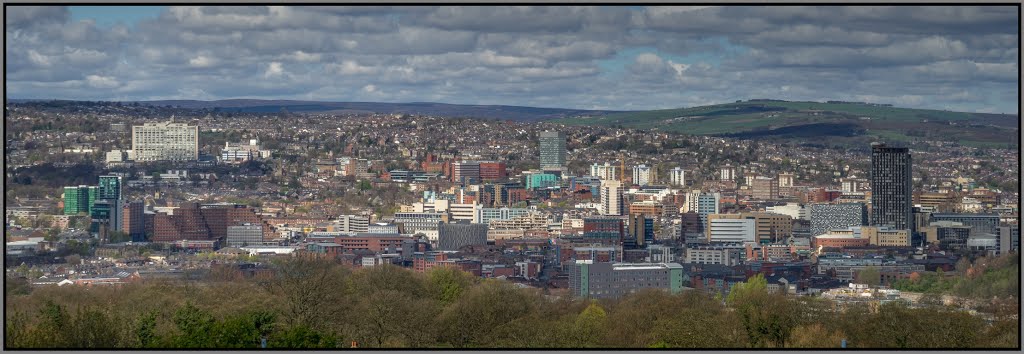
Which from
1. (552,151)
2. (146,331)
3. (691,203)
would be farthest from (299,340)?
(552,151)

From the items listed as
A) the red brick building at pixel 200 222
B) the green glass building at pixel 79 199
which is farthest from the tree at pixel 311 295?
the green glass building at pixel 79 199

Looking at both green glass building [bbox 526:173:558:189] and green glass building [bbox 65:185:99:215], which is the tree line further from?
green glass building [bbox 526:173:558:189]

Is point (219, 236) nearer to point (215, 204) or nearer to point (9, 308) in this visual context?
point (215, 204)

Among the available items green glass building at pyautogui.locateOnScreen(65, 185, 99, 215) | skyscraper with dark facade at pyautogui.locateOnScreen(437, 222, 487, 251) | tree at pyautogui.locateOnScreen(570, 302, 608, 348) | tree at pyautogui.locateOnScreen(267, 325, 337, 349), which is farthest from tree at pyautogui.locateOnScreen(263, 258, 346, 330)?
green glass building at pyautogui.locateOnScreen(65, 185, 99, 215)

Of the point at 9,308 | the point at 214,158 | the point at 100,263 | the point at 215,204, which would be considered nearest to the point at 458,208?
Result: the point at 215,204

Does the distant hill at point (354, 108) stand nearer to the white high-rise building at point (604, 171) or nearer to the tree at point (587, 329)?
the white high-rise building at point (604, 171)

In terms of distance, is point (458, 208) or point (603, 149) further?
point (603, 149)

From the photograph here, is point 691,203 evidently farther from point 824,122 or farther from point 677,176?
point 824,122
